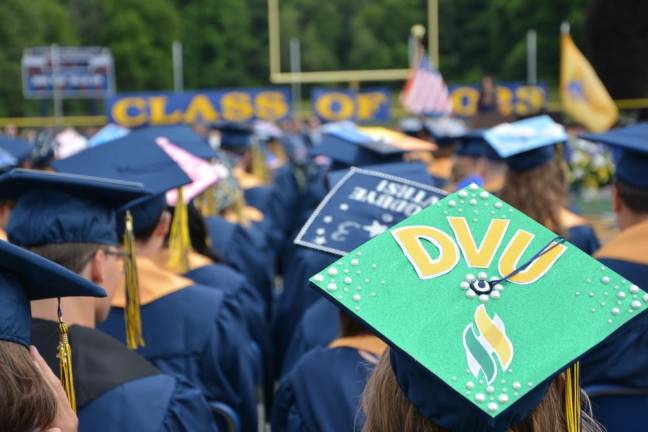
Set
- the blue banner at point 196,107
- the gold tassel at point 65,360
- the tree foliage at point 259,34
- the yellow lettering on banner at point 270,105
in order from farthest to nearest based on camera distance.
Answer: the tree foliage at point 259,34, the yellow lettering on banner at point 270,105, the blue banner at point 196,107, the gold tassel at point 65,360

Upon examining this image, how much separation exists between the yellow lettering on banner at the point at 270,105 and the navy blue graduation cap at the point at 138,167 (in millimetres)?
20021

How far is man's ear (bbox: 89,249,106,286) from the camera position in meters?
2.45

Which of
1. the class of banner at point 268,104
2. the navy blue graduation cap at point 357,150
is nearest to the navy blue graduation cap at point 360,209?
the navy blue graduation cap at point 357,150

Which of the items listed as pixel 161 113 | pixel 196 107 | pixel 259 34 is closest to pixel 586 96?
pixel 196 107

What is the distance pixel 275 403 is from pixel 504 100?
69.0 ft

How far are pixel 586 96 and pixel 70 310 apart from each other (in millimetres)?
9516

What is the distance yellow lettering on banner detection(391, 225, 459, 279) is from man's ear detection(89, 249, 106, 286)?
A: 3.24 ft

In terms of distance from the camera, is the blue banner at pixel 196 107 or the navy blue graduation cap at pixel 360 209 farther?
the blue banner at pixel 196 107

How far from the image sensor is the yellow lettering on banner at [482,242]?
1701 millimetres

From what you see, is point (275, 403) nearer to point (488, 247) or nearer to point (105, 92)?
point (488, 247)

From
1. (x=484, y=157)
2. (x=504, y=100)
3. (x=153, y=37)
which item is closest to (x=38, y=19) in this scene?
(x=153, y=37)

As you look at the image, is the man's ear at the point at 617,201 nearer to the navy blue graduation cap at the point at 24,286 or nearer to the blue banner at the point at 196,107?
the navy blue graduation cap at the point at 24,286

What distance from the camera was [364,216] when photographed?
293 cm

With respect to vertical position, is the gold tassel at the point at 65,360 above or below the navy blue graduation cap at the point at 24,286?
below
